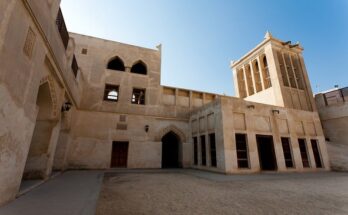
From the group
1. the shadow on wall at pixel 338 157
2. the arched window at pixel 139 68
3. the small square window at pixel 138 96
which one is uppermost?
the arched window at pixel 139 68

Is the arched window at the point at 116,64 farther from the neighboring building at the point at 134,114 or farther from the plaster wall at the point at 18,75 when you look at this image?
the plaster wall at the point at 18,75

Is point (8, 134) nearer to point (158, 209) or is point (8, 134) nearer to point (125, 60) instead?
point (158, 209)

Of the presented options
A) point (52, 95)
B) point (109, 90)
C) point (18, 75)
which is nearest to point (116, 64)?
point (109, 90)

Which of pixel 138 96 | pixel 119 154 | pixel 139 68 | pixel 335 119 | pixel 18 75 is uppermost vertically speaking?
pixel 139 68

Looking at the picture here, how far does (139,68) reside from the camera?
1507 cm

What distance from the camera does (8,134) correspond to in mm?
3631

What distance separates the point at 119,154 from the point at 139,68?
24.7 feet

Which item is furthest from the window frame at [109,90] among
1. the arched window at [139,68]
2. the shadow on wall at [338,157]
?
the shadow on wall at [338,157]

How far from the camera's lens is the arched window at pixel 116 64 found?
14391 mm

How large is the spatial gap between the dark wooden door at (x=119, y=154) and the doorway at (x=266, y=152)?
30.5 feet

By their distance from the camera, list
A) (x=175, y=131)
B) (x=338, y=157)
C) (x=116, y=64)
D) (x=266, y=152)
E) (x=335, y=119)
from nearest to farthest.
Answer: (x=266, y=152) < (x=338, y=157) < (x=175, y=131) < (x=116, y=64) < (x=335, y=119)

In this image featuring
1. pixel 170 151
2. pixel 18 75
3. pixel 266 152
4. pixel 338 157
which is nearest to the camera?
pixel 18 75

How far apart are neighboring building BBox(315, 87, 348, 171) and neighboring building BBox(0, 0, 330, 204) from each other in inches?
62.5

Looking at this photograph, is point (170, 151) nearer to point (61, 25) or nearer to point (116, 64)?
point (116, 64)
